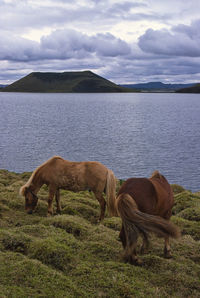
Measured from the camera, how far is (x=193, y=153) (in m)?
42.7

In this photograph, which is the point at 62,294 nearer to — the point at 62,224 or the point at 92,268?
the point at 92,268

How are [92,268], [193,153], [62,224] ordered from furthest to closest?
1. [193,153]
2. [62,224]
3. [92,268]

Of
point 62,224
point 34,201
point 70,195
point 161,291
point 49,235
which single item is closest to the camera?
A: point 161,291

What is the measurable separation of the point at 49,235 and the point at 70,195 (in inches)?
266

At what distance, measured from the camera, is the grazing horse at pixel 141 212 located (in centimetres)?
675

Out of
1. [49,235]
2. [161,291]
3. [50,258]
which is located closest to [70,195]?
[49,235]

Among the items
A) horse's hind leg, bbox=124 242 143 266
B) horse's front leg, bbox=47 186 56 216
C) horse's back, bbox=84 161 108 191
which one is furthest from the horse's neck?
horse's hind leg, bbox=124 242 143 266

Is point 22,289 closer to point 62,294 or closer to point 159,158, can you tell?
point 62,294

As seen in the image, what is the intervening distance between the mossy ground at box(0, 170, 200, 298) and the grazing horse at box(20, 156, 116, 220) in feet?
3.54

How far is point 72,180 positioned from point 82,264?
5116mm

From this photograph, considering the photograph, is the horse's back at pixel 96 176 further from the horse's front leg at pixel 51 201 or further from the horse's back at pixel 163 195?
the horse's back at pixel 163 195

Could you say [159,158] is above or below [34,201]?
below

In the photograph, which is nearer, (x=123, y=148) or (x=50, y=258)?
(x=50, y=258)

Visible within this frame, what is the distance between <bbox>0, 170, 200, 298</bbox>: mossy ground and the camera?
6.30 meters
